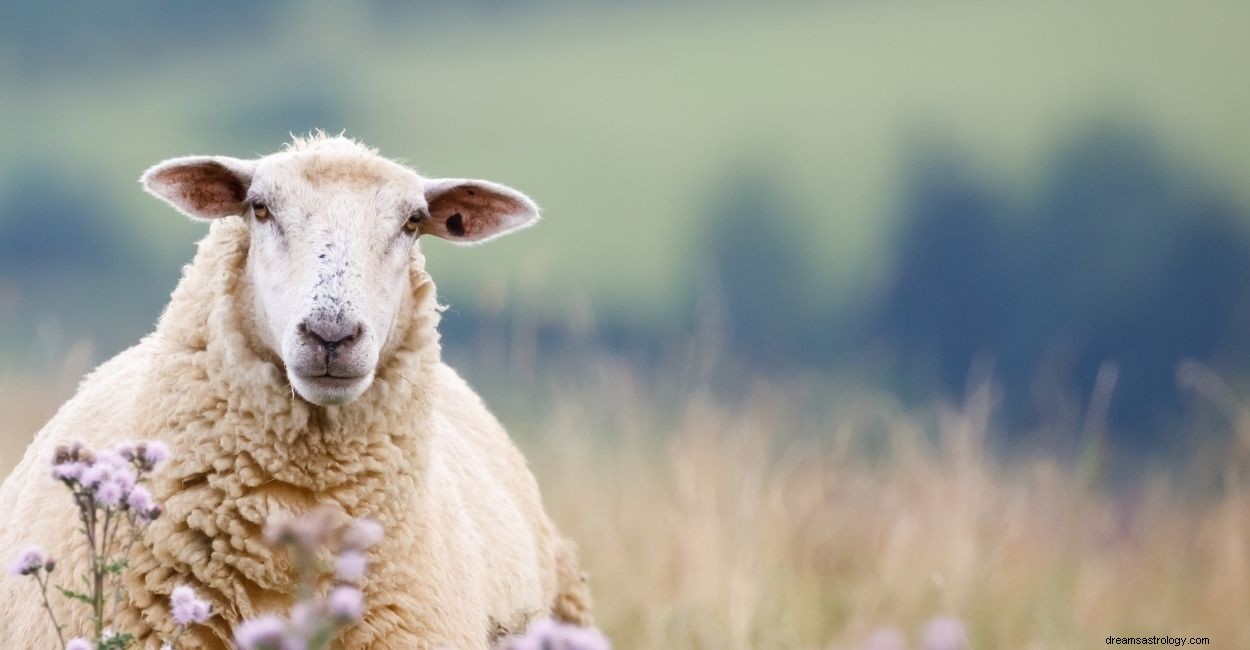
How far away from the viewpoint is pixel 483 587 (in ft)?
14.1

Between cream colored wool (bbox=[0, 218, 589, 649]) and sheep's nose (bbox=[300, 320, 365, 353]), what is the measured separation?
1.16 ft

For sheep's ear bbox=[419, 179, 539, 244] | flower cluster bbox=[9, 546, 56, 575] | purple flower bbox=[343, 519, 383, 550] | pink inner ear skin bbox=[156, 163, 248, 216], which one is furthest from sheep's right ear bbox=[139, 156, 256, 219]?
purple flower bbox=[343, 519, 383, 550]

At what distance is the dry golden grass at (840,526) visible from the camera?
20.5 feet

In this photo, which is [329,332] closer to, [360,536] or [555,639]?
[360,536]

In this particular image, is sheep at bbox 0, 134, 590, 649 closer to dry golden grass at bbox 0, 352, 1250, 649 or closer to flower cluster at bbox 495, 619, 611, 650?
Result: flower cluster at bbox 495, 619, 611, 650

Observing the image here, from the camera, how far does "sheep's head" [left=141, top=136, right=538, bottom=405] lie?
3510mm

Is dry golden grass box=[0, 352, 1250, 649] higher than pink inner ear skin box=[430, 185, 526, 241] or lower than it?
lower

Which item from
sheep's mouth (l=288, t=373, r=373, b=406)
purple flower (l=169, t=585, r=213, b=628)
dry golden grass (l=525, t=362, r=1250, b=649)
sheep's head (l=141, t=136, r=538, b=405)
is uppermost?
sheep's head (l=141, t=136, r=538, b=405)

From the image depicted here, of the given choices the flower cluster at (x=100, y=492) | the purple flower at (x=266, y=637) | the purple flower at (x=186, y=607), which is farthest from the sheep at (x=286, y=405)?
the purple flower at (x=266, y=637)

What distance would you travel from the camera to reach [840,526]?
709cm

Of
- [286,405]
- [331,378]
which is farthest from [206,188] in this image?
[331,378]

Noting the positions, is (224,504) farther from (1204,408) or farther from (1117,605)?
(1204,408)

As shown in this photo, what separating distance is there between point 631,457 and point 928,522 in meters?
1.46

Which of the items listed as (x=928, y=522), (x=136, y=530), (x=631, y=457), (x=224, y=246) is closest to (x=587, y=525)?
(x=631, y=457)
